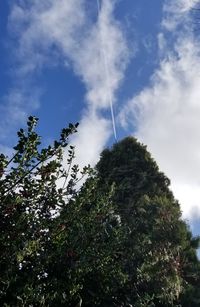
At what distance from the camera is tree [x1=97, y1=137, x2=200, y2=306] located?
34.3 feet

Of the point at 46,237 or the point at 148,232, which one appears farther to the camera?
the point at 148,232

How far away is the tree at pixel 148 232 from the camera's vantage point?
411 inches

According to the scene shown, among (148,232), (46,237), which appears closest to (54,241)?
(46,237)

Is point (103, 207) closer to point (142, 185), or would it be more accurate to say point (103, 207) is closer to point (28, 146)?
point (28, 146)

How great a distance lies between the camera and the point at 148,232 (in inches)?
610

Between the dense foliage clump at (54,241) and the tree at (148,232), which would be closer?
the dense foliage clump at (54,241)

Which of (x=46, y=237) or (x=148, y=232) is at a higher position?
(x=148, y=232)

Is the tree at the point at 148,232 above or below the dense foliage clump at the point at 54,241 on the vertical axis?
above

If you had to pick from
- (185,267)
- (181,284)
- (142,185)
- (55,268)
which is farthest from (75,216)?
(142,185)

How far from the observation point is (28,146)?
5.78 m

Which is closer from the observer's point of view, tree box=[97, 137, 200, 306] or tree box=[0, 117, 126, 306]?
tree box=[0, 117, 126, 306]

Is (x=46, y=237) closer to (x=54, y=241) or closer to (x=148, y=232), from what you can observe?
(x=54, y=241)

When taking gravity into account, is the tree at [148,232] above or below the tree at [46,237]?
above

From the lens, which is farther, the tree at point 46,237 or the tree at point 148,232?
the tree at point 148,232
